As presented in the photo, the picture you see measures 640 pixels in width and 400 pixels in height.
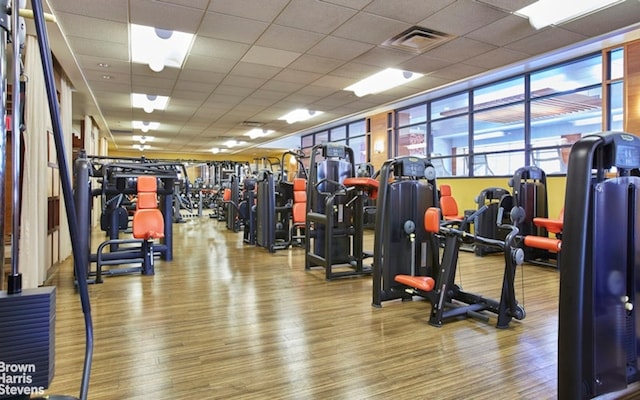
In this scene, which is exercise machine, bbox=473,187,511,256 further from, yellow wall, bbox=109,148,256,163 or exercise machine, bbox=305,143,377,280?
yellow wall, bbox=109,148,256,163

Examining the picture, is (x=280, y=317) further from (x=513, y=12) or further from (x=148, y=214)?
(x=513, y=12)

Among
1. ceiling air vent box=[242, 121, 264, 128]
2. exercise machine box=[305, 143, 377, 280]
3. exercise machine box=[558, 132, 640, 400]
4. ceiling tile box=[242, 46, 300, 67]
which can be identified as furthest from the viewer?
ceiling air vent box=[242, 121, 264, 128]

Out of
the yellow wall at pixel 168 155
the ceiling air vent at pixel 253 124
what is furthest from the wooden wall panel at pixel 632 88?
the yellow wall at pixel 168 155

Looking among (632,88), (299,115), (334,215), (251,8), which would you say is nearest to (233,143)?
(299,115)

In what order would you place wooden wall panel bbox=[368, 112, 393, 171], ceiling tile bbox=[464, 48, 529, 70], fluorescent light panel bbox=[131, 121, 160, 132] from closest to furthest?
ceiling tile bbox=[464, 48, 529, 70], wooden wall panel bbox=[368, 112, 393, 171], fluorescent light panel bbox=[131, 121, 160, 132]

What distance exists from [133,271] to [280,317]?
258 centimetres

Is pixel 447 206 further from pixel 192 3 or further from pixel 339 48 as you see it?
pixel 192 3

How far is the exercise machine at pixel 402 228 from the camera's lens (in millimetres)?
3617

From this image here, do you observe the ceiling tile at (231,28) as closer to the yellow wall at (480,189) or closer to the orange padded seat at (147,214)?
the orange padded seat at (147,214)

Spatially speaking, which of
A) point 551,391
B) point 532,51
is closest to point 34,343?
point 551,391

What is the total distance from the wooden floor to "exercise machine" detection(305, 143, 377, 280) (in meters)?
0.48

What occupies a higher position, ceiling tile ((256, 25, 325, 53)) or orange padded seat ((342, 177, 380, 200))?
ceiling tile ((256, 25, 325, 53))

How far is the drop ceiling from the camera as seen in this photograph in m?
4.22

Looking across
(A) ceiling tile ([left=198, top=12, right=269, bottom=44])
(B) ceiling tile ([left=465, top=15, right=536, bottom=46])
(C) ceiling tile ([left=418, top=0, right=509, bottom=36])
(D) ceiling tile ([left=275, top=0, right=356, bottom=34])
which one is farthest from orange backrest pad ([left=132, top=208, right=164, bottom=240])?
(B) ceiling tile ([left=465, top=15, right=536, bottom=46])
